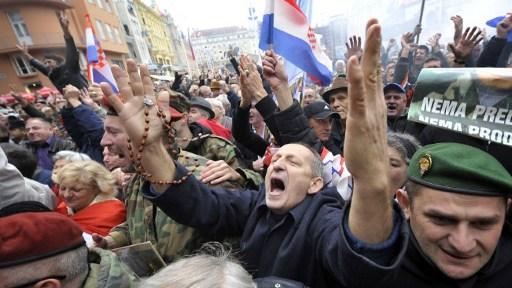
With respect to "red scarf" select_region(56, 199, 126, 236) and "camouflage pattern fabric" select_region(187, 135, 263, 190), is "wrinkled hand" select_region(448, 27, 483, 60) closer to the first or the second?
"camouflage pattern fabric" select_region(187, 135, 263, 190)

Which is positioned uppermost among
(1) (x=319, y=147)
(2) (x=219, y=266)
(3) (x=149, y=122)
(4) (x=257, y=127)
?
(3) (x=149, y=122)

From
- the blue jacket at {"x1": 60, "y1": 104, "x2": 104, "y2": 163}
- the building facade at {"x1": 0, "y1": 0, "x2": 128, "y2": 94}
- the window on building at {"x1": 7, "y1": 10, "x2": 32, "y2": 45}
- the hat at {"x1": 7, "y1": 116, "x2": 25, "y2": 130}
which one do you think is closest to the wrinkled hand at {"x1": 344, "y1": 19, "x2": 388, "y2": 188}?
the blue jacket at {"x1": 60, "y1": 104, "x2": 104, "y2": 163}

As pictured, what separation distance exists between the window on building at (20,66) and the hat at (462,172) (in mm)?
35971

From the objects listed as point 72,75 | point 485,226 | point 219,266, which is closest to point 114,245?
point 219,266

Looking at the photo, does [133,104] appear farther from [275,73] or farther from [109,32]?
[109,32]

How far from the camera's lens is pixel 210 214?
5.85ft

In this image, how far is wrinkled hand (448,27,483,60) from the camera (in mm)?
3230

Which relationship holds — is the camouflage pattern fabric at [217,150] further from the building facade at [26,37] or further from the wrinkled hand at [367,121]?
the building facade at [26,37]

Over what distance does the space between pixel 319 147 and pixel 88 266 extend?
1.64 meters

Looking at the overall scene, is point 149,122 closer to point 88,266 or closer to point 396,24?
point 88,266

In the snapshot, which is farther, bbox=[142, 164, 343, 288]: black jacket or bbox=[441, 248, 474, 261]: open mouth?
bbox=[142, 164, 343, 288]: black jacket

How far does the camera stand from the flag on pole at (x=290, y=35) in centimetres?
361

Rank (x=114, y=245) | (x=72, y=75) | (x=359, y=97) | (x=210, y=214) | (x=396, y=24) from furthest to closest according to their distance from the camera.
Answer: (x=396, y=24) → (x=72, y=75) → (x=114, y=245) → (x=210, y=214) → (x=359, y=97)

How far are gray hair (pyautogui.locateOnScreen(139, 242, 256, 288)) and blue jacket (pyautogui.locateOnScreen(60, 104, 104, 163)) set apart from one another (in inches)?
131
